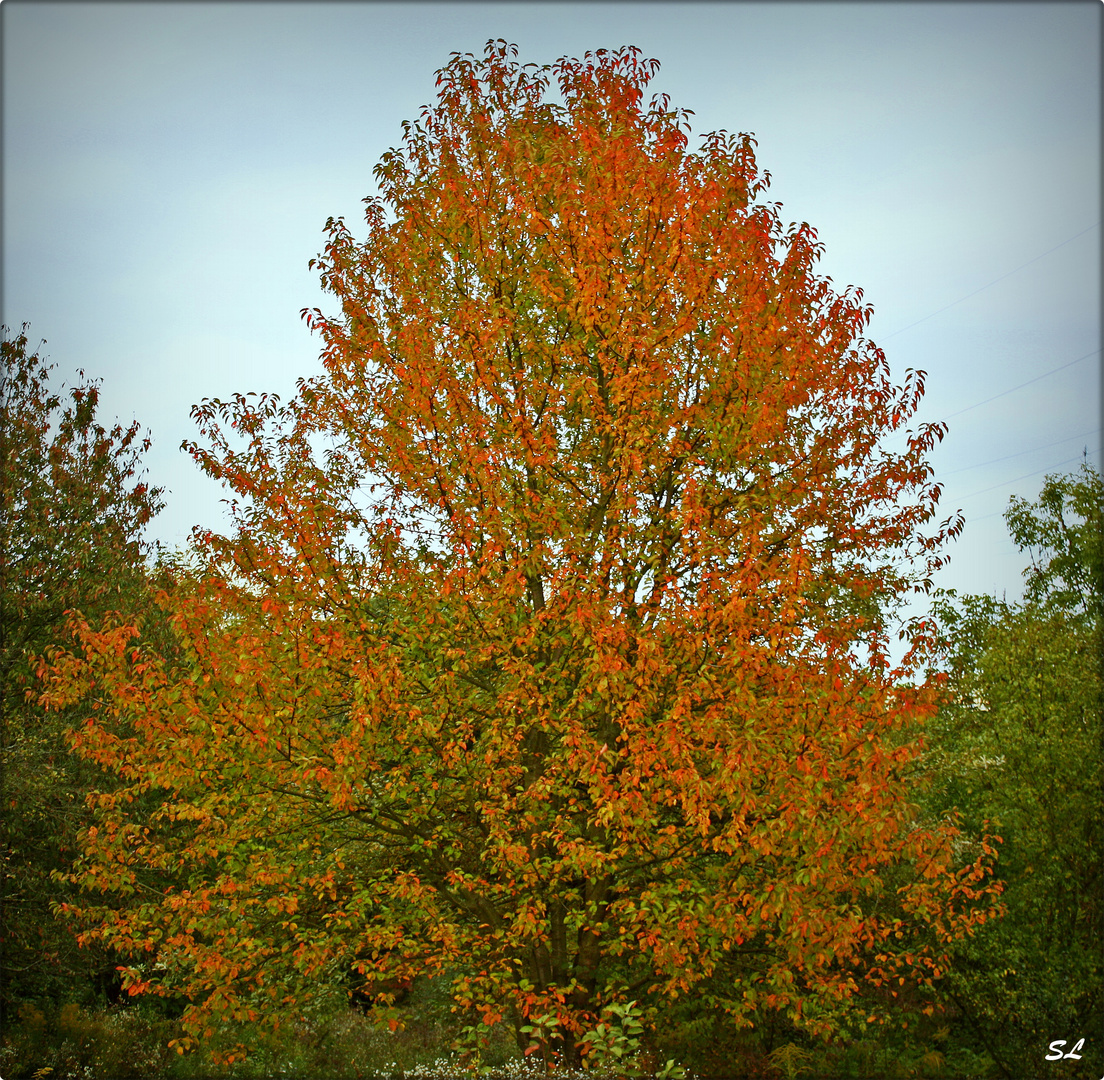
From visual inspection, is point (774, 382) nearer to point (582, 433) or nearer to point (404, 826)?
point (582, 433)

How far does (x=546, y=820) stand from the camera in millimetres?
8414

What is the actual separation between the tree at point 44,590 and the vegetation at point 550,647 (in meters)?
5.71

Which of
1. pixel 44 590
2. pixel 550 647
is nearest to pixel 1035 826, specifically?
pixel 550 647

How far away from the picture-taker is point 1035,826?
512 inches

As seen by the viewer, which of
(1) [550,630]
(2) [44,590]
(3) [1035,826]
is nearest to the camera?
(1) [550,630]

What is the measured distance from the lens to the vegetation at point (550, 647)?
23.6 ft

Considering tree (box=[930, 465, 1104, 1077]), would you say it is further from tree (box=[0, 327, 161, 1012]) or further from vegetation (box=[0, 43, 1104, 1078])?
tree (box=[0, 327, 161, 1012])

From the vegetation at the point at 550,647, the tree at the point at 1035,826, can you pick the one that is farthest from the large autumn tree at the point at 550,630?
the tree at the point at 1035,826

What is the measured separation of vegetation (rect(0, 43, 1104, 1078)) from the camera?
7.20 metres

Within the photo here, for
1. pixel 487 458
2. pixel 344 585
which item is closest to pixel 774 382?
pixel 487 458

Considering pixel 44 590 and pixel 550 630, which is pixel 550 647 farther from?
pixel 44 590

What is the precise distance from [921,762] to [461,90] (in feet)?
41.1

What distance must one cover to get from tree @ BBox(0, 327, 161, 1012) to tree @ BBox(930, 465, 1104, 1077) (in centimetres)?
1468

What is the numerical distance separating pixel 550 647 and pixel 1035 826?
9251 mm
